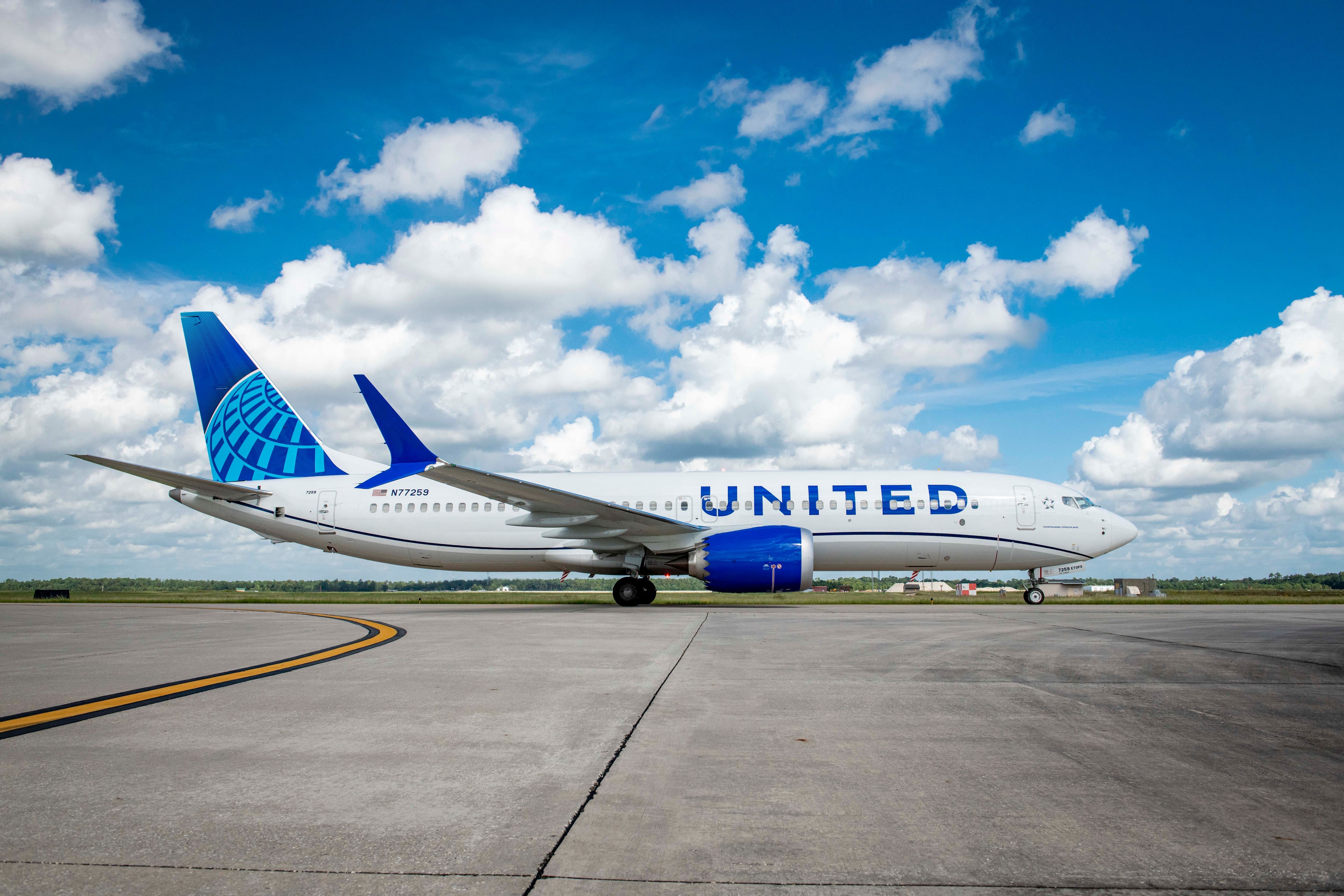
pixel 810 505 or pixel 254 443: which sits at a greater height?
pixel 254 443

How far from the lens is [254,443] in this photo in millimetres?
22625

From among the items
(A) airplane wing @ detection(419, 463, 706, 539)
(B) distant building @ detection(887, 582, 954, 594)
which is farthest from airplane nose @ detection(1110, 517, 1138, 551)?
(B) distant building @ detection(887, 582, 954, 594)

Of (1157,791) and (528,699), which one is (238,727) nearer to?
(528,699)

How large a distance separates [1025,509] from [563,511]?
12.7 m

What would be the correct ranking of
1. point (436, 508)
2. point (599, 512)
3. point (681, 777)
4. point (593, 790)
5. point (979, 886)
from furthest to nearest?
point (436, 508), point (599, 512), point (681, 777), point (593, 790), point (979, 886)

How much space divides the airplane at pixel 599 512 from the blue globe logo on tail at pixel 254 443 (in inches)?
Result: 1.4

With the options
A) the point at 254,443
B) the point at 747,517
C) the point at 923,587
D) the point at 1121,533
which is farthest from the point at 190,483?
the point at 923,587

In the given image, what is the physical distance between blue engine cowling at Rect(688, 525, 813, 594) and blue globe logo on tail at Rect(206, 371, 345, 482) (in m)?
12.0

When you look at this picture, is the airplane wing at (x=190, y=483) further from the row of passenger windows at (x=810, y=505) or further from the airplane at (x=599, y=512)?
the row of passenger windows at (x=810, y=505)

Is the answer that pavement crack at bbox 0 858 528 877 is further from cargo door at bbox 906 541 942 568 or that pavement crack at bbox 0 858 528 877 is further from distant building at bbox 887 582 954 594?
distant building at bbox 887 582 954 594

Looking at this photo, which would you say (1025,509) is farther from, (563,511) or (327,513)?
(327,513)

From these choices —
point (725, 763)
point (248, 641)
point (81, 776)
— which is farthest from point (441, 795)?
point (248, 641)

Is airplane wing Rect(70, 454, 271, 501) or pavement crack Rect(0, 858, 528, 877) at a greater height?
airplane wing Rect(70, 454, 271, 501)

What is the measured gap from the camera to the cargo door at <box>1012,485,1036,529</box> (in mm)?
21031
